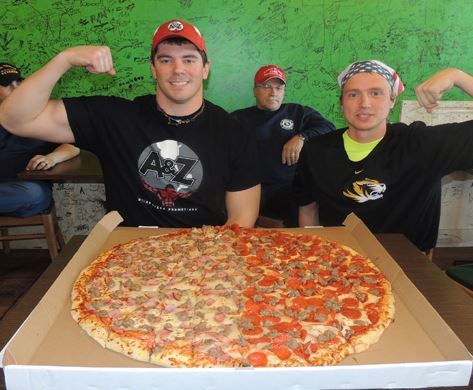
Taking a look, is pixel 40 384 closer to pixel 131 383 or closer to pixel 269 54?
pixel 131 383

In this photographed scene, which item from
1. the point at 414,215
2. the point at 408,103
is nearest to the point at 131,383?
the point at 414,215

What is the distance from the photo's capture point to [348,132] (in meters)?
2.27

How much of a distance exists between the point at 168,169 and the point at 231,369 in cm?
123

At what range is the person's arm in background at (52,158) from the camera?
326 centimetres

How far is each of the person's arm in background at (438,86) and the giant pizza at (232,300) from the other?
0.68 metres

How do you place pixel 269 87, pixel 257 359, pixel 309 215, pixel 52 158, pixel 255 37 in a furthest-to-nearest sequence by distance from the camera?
pixel 255 37, pixel 269 87, pixel 52 158, pixel 309 215, pixel 257 359

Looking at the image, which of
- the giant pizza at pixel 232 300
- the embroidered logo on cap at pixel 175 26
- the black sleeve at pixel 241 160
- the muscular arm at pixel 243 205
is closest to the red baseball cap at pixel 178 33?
the embroidered logo on cap at pixel 175 26

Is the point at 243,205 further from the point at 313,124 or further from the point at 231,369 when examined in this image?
the point at 313,124

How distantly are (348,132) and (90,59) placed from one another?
126 centimetres

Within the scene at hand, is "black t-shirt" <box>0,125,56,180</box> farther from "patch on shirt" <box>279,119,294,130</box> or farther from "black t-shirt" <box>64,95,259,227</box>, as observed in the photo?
"patch on shirt" <box>279,119,294,130</box>

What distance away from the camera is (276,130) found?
3.83 m

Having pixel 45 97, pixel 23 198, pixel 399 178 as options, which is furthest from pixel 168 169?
pixel 23 198

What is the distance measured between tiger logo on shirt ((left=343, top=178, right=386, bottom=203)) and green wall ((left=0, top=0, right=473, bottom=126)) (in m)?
2.15

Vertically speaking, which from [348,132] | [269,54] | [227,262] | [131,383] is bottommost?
[227,262]
